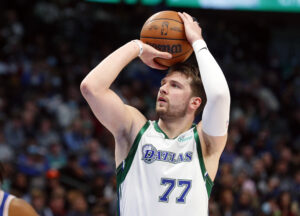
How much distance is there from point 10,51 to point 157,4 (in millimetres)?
3526

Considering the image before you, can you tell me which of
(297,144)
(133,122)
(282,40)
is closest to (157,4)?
(297,144)

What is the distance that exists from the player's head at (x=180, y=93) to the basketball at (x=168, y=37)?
9 centimetres

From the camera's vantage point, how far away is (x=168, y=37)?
3764 millimetres

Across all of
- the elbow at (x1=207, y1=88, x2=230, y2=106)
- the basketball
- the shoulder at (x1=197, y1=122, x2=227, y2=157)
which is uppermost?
the basketball

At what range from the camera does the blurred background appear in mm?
8719

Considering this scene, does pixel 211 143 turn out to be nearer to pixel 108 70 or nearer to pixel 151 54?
pixel 151 54

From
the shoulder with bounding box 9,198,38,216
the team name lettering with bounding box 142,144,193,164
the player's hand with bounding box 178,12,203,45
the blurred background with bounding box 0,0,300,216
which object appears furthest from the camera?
the blurred background with bounding box 0,0,300,216

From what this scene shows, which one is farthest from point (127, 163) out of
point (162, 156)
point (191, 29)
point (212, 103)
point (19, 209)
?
point (191, 29)

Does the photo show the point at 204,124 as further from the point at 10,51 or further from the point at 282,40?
the point at 282,40

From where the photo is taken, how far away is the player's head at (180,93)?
3.62 metres

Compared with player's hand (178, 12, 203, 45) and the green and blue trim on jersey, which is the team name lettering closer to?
the green and blue trim on jersey

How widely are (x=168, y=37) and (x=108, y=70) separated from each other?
593mm

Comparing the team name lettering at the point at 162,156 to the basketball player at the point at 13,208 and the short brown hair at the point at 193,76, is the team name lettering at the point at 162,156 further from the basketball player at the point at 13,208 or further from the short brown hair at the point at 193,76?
the basketball player at the point at 13,208

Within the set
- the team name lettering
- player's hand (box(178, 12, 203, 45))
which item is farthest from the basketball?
the team name lettering
